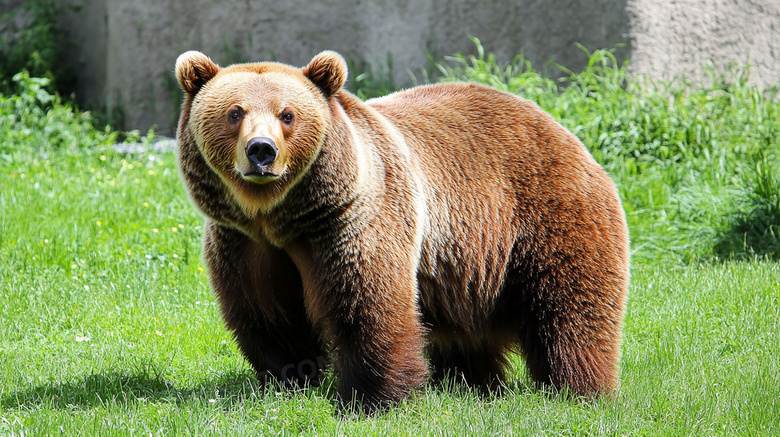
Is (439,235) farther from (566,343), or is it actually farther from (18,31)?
(18,31)

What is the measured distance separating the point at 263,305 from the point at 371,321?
524mm

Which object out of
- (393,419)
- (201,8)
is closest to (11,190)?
(201,8)

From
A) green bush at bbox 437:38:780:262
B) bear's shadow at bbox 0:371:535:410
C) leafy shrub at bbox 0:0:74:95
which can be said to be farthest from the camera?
leafy shrub at bbox 0:0:74:95

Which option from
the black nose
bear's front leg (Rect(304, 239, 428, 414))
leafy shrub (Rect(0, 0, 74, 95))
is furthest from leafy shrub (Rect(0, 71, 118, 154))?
the black nose

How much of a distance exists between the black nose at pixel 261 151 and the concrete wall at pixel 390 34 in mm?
6035

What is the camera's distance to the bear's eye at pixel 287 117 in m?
3.65

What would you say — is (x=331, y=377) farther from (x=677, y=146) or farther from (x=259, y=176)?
(x=677, y=146)

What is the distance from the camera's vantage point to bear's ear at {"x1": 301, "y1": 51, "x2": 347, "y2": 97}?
383 cm

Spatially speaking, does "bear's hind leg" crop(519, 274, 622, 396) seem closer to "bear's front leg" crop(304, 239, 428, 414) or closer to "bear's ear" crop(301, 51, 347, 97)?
"bear's front leg" crop(304, 239, 428, 414)

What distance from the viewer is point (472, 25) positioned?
32.1ft

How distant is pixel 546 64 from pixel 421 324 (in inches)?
212

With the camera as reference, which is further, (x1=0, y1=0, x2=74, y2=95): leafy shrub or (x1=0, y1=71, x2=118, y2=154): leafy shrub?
(x1=0, y1=0, x2=74, y2=95): leafy shrub

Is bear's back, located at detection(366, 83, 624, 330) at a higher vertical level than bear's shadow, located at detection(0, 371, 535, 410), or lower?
higher

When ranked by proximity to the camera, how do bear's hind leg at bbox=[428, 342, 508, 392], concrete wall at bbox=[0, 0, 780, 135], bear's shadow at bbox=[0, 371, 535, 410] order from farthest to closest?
concrete wall at bbox=[0, 0, 780, 135] → bear's hind leg at bbox=[428, 342, 508, 392] → bear's shadow at bbox=[0, 371, 535, 410]
